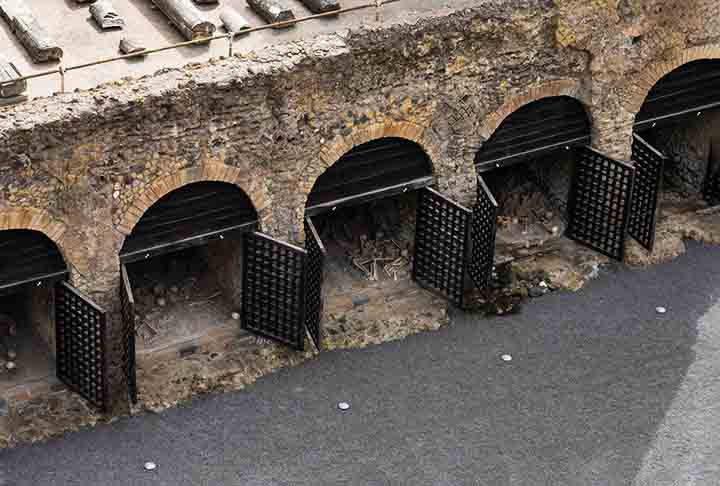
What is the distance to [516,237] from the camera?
63.3 feet

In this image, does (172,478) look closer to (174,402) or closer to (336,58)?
(174,402)

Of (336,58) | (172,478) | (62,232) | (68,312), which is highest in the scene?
(336,58)

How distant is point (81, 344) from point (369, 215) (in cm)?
483

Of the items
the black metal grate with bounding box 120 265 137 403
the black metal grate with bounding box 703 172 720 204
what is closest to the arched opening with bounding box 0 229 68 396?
the black metal grate with bounding box 120 265 137 403

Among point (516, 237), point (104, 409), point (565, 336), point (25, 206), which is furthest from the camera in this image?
point (516, 237)

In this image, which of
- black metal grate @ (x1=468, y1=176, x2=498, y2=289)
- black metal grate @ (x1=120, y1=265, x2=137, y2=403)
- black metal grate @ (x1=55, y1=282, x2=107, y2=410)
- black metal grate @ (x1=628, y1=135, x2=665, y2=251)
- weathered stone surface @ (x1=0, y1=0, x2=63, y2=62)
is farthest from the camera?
black metal grate @ (x1=628, y1=135, x2=665, y2=251)

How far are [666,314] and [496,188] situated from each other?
10.5ft

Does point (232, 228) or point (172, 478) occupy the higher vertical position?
point (232, 228)

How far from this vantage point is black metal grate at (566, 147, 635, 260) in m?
18.5

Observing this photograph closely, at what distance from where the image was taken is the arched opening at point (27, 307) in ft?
49.9

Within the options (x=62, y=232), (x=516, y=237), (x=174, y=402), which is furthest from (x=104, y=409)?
(x=516, y=237)

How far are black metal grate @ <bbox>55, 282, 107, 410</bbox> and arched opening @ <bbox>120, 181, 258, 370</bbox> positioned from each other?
1.35 feet

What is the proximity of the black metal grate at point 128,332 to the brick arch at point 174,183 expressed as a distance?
604 millimetres

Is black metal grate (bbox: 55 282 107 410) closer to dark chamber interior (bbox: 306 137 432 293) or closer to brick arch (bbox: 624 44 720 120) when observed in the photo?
dark chamber interior (bbox: 306 137 432 293)
